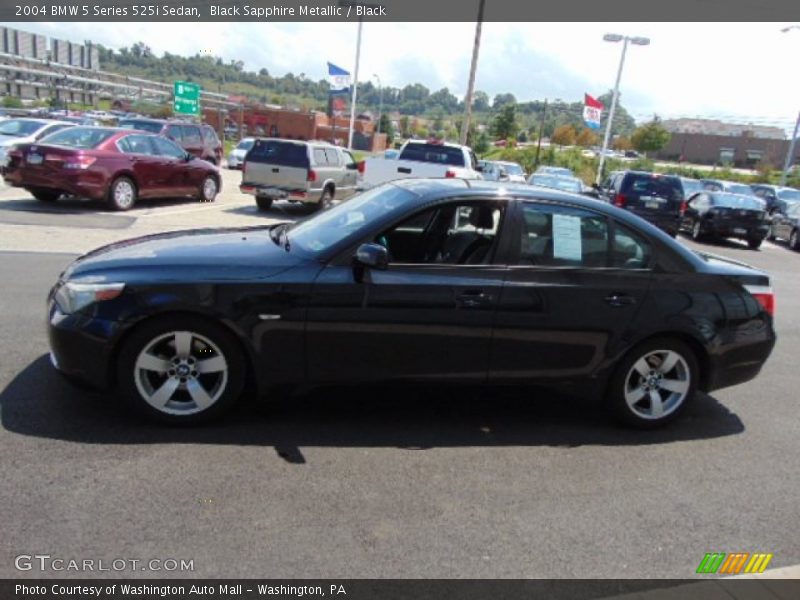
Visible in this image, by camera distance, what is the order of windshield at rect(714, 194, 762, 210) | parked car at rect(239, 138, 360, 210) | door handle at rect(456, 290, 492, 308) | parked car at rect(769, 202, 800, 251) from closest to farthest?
door handle at rect(456, 290, 492, 308)
parked car at rect(239, 138, 360, 210)
windshield at rect(714, 194, 762, 210)
parked car at rect(769, 202, 800, 251)

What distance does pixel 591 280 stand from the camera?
4.27m

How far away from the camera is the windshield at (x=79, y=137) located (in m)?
12.6

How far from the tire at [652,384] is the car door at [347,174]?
42.8 feet

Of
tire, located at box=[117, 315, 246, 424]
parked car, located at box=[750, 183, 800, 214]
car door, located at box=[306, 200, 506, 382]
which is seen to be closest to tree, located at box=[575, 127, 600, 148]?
parked car, located at box=[750, 183, 800, 214]

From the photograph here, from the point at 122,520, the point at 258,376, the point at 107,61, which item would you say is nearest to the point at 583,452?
the point at 258,376

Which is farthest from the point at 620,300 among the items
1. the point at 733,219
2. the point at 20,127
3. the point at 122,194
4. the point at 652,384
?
the point at 20,127

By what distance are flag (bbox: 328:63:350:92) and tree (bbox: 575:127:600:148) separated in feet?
175

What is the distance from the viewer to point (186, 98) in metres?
32.1

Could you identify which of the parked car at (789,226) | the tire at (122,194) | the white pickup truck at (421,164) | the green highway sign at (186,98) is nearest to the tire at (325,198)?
the white pickup truck at (421,164)

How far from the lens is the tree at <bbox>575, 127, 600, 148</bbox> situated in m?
78.3

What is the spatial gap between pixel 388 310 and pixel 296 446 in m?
0.98

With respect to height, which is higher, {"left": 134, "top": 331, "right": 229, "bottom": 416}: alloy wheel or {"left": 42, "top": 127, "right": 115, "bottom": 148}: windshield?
{"left": 42, "top": 127, "right": 115, "bottom": 148}: windshield

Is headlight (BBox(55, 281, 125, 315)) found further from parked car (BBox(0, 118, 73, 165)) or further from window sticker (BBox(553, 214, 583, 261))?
parked car (BBox(0, 118, 73, 165))

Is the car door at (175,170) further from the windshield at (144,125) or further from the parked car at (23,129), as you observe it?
the windshield at (144,125)
